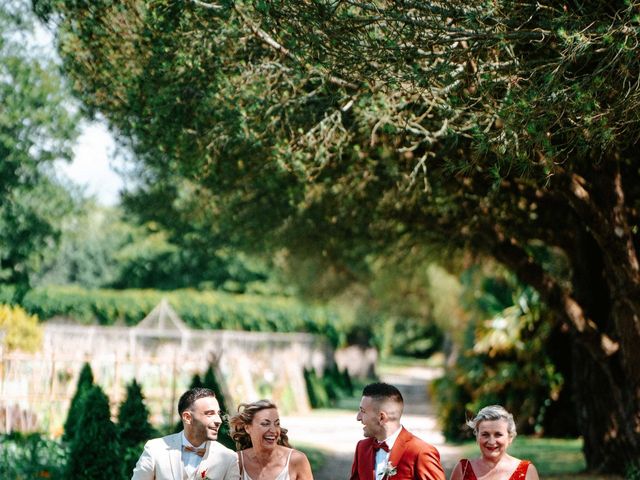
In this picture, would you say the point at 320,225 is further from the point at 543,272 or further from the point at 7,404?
the point at 7,404

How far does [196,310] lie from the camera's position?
40.8 m

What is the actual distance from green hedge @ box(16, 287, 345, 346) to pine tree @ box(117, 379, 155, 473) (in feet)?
85.6

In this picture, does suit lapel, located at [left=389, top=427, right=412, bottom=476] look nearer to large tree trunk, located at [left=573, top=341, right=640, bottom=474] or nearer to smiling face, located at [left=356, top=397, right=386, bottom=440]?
smiling face, located at [left=356, top=397, right=386, bottom=440]

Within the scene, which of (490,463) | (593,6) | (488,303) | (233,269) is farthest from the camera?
(233,269)

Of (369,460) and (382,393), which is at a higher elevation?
(382,393)

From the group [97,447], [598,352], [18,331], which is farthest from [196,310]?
[598,352]

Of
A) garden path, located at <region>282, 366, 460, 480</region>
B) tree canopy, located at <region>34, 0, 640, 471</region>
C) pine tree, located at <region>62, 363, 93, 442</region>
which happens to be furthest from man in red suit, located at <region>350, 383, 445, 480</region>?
garden path, located at <region>282, 366, 460, 480</region>

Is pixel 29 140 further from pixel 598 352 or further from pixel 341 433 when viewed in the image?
pixel 598 352

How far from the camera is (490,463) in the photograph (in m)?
5.23

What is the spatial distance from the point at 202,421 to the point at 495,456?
167 cm

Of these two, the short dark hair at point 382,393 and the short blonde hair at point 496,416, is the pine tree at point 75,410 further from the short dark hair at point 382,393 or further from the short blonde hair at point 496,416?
the short blonde hair at point 496,416

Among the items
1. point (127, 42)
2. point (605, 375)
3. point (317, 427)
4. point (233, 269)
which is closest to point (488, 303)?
point (317, 427)

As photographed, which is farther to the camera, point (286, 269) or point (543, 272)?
point (286, 269)

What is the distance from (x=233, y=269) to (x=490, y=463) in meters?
52.4
